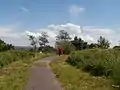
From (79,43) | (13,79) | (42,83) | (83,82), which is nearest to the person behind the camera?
(42,83)

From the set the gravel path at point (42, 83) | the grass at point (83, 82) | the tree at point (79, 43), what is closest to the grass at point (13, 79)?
the gravel path at point (42, 83)

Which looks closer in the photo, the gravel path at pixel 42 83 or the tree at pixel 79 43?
the gravel path at pixel 42 83

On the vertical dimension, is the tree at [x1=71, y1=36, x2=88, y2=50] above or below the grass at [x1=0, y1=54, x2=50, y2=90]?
above

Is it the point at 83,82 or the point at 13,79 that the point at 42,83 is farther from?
the point at 13,79

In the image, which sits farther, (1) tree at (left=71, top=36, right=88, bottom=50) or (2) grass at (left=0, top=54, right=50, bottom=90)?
(1) tree at (left=71, top=36, right=88, bottom=50)

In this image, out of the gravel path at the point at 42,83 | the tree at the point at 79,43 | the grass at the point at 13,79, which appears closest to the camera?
the gravel path at the point at 42,83

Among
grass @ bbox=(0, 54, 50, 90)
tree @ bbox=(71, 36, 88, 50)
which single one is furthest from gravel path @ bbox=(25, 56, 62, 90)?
tree @ bbox=(71, 36, 88, 50)

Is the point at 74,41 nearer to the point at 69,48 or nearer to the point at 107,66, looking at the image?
the point at 69,48

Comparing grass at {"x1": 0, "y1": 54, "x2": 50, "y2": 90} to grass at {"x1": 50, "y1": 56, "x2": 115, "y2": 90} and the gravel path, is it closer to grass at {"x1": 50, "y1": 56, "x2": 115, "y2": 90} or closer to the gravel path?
the gravel path

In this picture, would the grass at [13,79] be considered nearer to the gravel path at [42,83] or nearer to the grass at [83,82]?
the gravel path at [42,83]

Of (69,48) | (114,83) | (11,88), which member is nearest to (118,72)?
(114,83)

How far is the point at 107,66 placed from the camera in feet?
72.0

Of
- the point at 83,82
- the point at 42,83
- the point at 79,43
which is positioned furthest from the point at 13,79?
the point at 79,43

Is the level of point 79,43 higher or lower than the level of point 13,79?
higher
